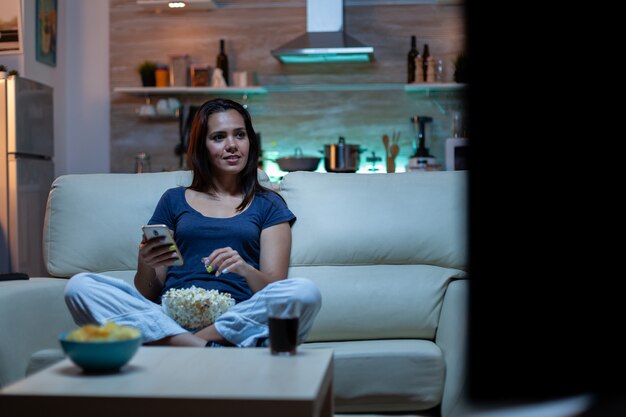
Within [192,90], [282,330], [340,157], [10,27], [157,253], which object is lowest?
[282,330]

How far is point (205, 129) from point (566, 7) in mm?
2330

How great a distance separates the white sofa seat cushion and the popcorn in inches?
14.1

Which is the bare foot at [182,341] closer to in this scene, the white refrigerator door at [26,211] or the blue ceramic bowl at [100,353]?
the blue ceramic bowl at [100,353]

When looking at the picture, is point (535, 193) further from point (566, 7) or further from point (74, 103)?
point (74, 103)

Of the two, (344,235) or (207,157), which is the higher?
(207,157)

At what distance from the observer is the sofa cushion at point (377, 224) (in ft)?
8.63

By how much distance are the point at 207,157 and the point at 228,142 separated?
0.39 ft

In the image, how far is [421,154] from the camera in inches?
216

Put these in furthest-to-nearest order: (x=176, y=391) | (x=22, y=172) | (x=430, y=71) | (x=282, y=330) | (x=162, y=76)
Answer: (x=162, y=76)
(x=430, y=71)
(x=22, y=172)
(x=282, y=330)
(x=176, y=391)

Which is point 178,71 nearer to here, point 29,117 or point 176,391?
point 29,117

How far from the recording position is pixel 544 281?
1.58ft

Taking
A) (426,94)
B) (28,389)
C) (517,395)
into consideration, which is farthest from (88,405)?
(426,94)

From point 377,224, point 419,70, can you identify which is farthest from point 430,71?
point 377,224

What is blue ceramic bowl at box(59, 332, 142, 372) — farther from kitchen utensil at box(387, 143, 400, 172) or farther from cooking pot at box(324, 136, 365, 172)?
kitchen utensil at box(387, 143, 400, 172)
